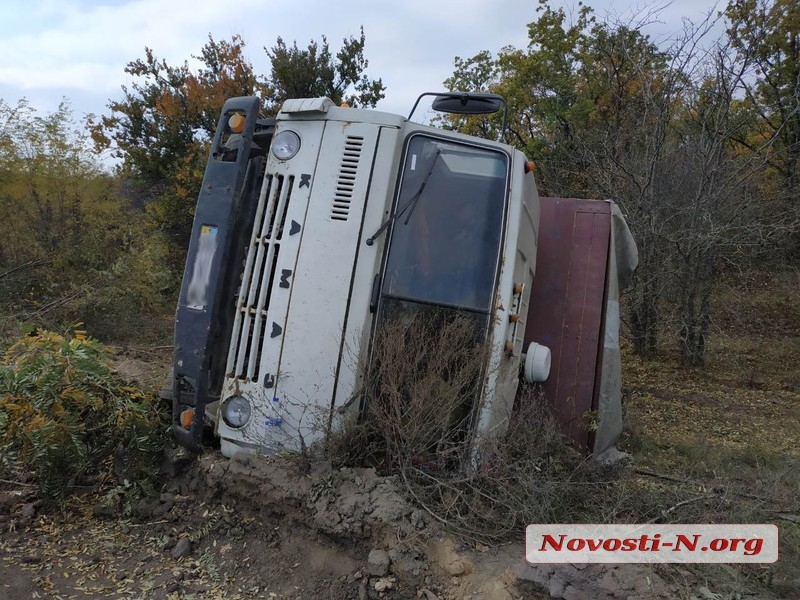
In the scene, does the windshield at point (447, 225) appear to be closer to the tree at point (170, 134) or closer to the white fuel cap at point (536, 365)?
the white fuel cap at point (536, 365)

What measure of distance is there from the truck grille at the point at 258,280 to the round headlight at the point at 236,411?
0.12 metres

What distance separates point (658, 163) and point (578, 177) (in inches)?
78.9

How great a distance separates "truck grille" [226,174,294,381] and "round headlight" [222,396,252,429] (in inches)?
4.8

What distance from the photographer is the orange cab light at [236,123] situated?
400 cm

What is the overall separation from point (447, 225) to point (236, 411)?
1550mm

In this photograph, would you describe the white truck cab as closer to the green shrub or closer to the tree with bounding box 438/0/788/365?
the green shrub

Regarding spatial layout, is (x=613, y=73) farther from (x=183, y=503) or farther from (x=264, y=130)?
(x=183, y=503)

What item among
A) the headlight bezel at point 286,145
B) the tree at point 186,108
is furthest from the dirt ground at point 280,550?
the tree at point 186,108

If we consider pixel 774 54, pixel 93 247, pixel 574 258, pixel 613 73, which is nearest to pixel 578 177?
pixel 613 73

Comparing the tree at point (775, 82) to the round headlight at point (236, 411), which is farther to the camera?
the tree at point (775, 82)

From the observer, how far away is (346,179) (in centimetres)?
383

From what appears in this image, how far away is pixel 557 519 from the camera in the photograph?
3270mm

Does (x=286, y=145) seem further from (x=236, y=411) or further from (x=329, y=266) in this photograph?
(x=236, y=411)

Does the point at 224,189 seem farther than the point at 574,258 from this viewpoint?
No
